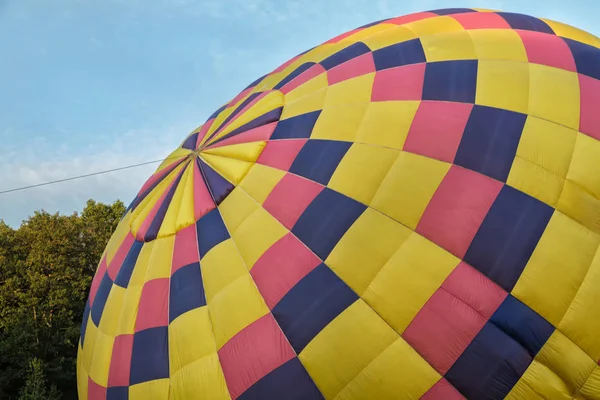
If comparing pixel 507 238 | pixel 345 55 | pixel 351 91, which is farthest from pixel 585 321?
pixel 345 55

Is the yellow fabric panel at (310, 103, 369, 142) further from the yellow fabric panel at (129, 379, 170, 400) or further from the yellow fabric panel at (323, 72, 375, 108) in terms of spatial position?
the yellow fabric panel at (129, 379, 170, 400)

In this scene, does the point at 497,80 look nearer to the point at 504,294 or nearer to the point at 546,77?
the point at 546,77

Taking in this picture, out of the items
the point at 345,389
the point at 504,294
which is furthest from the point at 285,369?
the point at 504,294

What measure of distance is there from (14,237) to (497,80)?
64.2 feet

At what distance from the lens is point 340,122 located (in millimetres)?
4797

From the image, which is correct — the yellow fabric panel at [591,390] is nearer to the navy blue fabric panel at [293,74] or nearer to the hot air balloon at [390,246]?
the hot air balloon at [390,246]

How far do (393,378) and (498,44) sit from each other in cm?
377

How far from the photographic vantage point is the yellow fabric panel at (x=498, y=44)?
509 cm

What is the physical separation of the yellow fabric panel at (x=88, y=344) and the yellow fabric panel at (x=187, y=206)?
1780 mm

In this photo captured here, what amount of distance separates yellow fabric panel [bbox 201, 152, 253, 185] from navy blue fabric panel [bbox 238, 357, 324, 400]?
1933 mm

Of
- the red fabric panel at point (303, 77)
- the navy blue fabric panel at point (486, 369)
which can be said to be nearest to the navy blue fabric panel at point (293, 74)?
the red fabric panel at point (303, 77)

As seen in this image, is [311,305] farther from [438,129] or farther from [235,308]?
[438,129]

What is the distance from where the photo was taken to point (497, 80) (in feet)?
15.8

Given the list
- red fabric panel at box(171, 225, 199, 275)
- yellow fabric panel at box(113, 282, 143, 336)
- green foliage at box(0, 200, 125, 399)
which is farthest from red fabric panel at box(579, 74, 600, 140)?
green foliage at box(0, 200, 125, 399)
